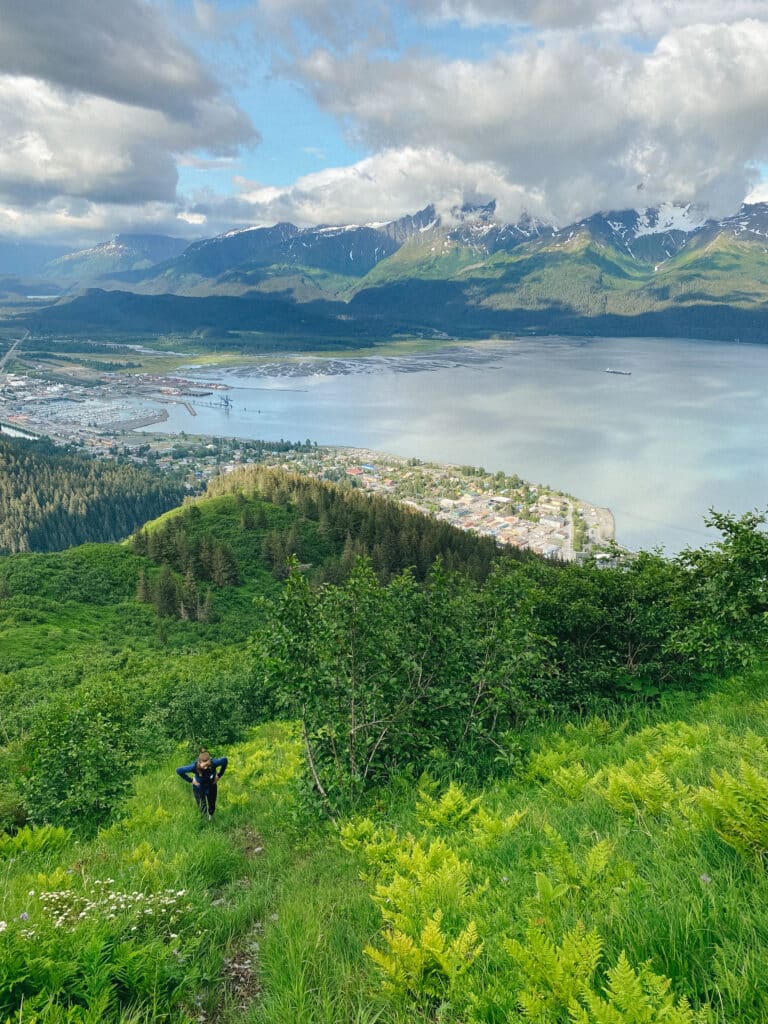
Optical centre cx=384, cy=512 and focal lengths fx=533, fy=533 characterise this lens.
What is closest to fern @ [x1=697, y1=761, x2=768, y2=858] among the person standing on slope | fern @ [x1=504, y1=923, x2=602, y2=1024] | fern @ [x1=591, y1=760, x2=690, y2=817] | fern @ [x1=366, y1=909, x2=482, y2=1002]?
fern @ [x1=591, y1=760, x2=690, y2=817]

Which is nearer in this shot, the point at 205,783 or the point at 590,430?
the point at 205,783

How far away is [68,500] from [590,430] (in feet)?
378

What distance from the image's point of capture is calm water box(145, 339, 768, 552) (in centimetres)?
8688

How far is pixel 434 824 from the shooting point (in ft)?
18.2

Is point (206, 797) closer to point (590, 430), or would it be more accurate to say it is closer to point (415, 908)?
point (415, 908)

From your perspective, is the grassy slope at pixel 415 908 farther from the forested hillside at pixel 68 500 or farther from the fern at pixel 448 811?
the forested hillside at pixel 68 500

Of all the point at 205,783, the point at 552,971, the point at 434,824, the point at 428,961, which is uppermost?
the point at 552,971

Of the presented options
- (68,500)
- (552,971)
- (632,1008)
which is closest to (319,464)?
(68,500)

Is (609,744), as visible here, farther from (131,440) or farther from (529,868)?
(131,440)

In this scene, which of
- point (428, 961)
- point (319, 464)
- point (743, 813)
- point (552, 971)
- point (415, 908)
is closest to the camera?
point (552, 971)

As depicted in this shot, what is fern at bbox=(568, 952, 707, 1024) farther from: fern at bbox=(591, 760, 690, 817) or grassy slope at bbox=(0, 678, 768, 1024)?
fern at bbox=(591, 760, 690, 817)

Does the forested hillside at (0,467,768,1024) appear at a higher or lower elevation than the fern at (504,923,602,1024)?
lower

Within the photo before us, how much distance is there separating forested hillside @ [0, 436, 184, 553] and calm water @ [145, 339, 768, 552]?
48.0 metres

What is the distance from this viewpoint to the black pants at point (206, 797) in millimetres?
8250
